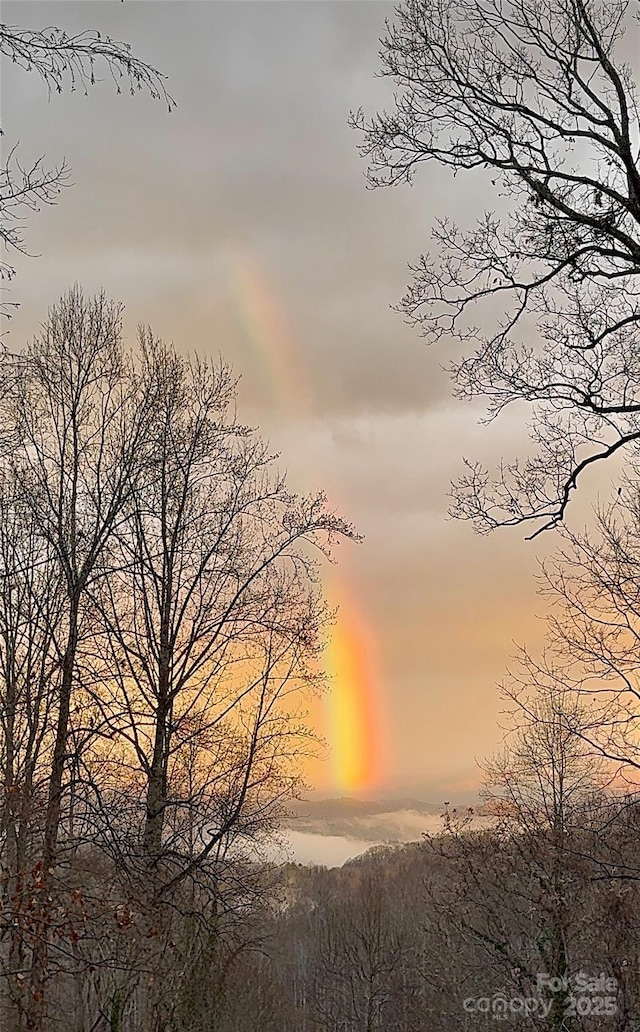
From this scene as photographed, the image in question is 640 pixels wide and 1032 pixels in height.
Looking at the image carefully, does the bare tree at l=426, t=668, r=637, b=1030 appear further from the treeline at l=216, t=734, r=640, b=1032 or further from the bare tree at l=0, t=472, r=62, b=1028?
the bare tree at l=0, t=472, r=62, b=1028

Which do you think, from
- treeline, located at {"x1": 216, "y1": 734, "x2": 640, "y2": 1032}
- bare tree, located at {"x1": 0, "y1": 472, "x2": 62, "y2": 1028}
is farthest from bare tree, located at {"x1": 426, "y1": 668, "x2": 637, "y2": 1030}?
bare tree, located at {"x1": 0, "y1": 472, "x2": 62, "y2": 1028}

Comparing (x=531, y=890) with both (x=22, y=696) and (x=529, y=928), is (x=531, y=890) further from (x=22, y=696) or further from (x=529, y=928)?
(x=22, y=696)

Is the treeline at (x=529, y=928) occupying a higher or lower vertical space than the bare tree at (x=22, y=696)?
lower

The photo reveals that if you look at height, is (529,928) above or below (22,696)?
below

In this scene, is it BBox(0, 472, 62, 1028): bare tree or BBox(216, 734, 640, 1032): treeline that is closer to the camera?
BBox(0, 472, 62, 1028): bare tree

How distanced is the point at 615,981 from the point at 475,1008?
376 centimetres

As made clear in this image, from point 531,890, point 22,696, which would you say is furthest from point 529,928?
point 22,696

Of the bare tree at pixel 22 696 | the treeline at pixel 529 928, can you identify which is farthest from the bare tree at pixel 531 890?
the bare tree at pixel 22 696

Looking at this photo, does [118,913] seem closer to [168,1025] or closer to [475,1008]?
[168,1025]

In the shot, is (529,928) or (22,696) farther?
(529,928)

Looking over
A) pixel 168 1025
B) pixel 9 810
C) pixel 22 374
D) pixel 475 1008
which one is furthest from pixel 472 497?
pixel 475 1008

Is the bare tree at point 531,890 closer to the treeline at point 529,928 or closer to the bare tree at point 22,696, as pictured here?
the treeline at point 529,928

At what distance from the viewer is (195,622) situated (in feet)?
43.5

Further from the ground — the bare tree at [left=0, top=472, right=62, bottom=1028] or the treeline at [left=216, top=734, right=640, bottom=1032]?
the bare tree at [left=0, top=472, right=62, bottom=1028]
